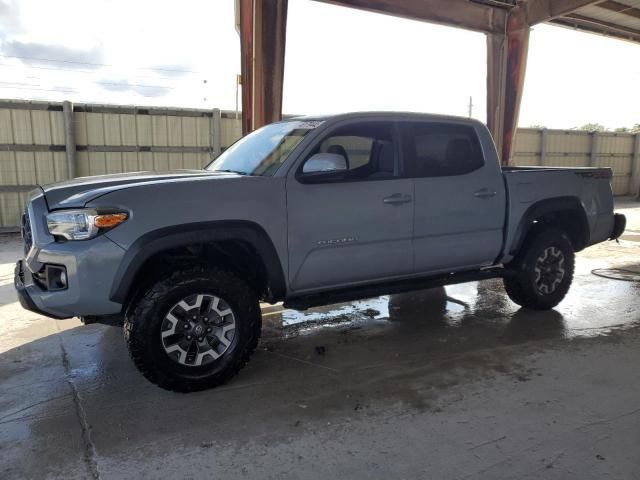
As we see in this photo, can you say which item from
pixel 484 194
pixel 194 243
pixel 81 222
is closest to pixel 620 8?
pixel 484 194

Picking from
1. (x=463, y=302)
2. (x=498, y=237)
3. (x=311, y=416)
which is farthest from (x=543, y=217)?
(x=311, y=416)

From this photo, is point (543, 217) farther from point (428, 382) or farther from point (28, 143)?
point (28, 143)

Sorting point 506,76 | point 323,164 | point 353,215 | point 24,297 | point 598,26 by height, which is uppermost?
point 598,26

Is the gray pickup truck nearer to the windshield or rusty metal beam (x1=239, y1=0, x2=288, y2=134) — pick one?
the windshield

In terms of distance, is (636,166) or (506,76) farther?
(636,166)

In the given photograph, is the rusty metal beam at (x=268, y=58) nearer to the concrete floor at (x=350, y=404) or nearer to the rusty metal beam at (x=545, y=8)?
the concrete floor at (x=350, y=404)

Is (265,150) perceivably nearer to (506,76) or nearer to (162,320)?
(162,320)

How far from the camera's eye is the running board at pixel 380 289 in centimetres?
394

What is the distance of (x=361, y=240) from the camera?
13.3 ft

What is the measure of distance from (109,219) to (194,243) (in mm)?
567

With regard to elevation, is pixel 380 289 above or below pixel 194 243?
below

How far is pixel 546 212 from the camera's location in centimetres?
514

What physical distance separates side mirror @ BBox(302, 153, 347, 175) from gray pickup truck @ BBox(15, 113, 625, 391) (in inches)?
0.5

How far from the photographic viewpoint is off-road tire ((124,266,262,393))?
3.33 m
